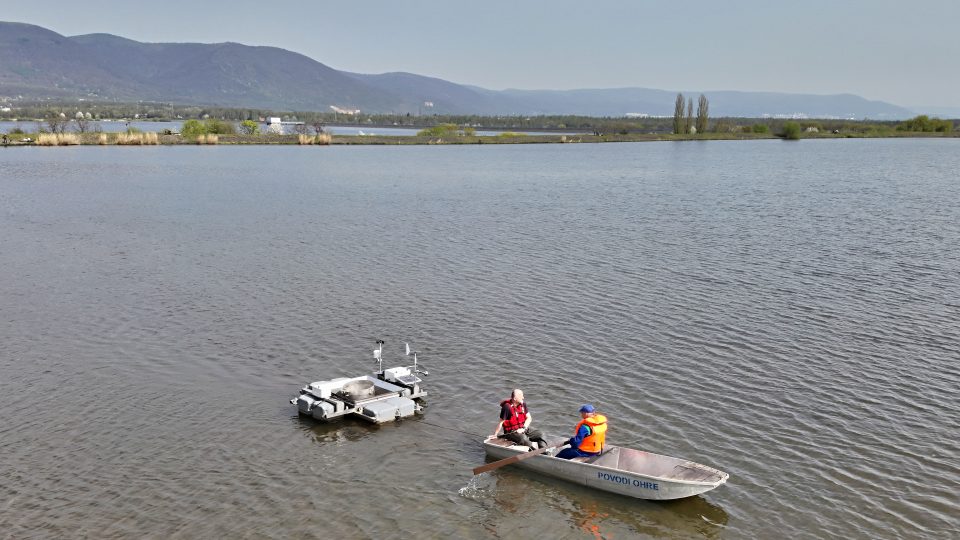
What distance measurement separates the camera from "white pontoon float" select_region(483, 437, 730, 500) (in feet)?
54.6

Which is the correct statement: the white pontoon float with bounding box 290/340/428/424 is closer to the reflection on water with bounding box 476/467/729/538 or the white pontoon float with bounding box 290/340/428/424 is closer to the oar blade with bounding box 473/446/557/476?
the oar blade with bounding box 473/446/557/476

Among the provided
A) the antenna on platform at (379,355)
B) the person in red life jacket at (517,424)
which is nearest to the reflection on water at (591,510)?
the person in red life jacket at (517,424)

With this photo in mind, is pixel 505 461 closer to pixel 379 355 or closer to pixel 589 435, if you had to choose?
pixel 589 435

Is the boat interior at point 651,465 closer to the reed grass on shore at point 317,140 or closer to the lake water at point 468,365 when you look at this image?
the lake water at point 468,365

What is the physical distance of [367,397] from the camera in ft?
74.0

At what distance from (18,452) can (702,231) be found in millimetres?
44045

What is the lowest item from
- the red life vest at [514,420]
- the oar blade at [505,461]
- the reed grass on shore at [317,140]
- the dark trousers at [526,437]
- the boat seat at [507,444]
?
the oar blade at [505,461]

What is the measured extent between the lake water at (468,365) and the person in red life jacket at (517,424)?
1.00 m

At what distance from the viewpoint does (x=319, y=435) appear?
20750 mm

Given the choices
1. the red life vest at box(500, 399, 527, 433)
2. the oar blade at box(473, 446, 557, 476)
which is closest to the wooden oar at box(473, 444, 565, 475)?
the oar blade at box(473, 446, 557, 476)

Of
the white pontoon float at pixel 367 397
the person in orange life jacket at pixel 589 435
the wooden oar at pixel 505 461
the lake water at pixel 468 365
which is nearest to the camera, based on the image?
the lake water at pixel 468 365

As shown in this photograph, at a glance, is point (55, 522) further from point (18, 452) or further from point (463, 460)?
point (463, 460)

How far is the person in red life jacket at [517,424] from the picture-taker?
19062mm

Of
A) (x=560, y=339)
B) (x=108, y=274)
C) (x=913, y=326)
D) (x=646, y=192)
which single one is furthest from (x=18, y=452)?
(x=646, y=192)
